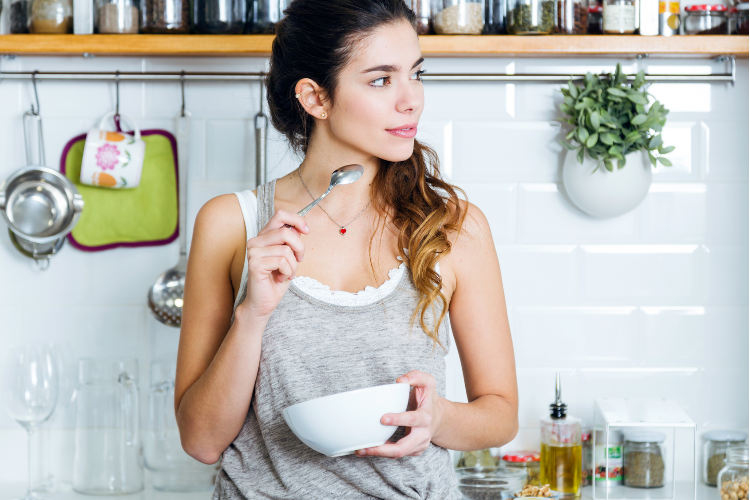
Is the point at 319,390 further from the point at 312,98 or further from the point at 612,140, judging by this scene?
the point at 612,140

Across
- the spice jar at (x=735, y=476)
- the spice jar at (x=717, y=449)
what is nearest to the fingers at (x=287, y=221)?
the spice jar at (x=735, y=476)

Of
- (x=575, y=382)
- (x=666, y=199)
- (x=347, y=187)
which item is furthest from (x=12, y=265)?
(x=666, y=199)

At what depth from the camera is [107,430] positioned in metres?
1.58

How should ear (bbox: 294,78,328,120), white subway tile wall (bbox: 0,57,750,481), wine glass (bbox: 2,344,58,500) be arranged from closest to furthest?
1. ear (bbox: 294,78,328,120)
2. wine glass (bbox: 2,344,58,500)
3. white subway tile wall (bbox: 0,57,750,481)

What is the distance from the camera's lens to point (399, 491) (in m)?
0.99

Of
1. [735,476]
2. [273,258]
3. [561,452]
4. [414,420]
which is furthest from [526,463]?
[273,258]

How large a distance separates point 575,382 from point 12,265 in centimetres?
126

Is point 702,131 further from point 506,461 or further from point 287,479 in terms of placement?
point 287,479

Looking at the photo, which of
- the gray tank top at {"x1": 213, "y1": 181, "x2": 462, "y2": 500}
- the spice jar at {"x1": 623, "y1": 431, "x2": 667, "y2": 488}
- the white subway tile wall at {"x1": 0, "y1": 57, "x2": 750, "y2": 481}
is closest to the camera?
the gray tank top at {"x1": 213, "y1": 181, "x2": 462, "y2": 500}

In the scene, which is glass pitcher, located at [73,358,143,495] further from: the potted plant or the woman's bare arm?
the potted plant

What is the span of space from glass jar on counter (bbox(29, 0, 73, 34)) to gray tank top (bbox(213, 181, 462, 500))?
2.72 feet

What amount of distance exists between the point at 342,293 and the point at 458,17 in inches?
28.3

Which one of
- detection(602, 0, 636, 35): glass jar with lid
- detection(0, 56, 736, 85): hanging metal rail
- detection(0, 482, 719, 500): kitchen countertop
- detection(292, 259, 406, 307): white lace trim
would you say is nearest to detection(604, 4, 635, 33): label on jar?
detection(602, 0, 636, 35): glass jar with lid

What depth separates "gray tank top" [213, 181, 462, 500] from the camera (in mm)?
981
